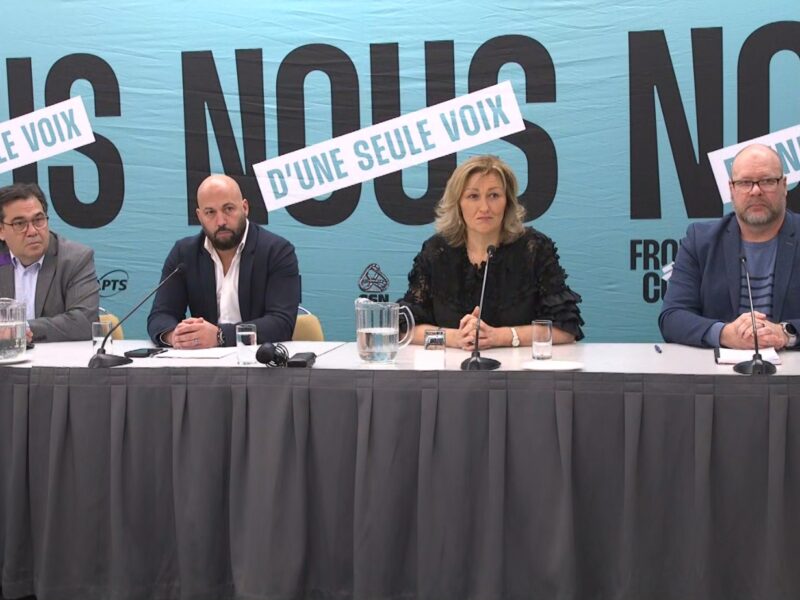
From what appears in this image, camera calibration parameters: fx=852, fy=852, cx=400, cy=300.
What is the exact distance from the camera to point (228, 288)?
10.6 ft

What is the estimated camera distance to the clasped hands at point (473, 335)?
2.52 m

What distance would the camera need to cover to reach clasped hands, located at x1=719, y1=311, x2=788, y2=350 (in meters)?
2.41

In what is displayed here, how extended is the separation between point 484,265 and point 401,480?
3.37ft

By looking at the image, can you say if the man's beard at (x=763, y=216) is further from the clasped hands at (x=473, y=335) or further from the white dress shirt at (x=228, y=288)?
the white dress shirt at (x=228, y=288)

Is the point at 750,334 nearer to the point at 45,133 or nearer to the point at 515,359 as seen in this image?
the point at 515,359

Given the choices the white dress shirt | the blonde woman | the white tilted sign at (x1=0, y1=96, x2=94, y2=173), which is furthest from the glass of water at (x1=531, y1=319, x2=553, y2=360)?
the white tilted sign at (x1=0, y1=96, x2=94, y2=173)

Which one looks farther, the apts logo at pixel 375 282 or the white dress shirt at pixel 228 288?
the apts logo at pixel 375 282

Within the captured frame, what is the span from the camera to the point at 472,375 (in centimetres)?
211

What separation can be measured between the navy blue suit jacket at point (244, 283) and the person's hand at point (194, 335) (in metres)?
0.41

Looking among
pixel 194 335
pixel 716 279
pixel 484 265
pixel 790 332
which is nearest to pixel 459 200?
pixel 484 265

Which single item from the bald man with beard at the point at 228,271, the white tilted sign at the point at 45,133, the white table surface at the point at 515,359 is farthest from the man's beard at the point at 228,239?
the white tilted sign at the point at 45,133

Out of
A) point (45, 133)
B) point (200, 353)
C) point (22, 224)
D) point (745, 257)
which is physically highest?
point (45, 133)

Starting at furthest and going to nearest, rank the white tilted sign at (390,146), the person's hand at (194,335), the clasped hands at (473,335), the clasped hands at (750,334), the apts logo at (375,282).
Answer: the apts logo at (375,282)
the white tilted sign at (390,146)
the person's hand at (194,335)
the clasped hands at (473,335)
the clasped hands at (750,334)

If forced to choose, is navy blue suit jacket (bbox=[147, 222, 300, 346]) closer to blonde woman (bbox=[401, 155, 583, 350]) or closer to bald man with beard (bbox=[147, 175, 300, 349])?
bald man with beard (bbox=[147, 175, 300, 349])
